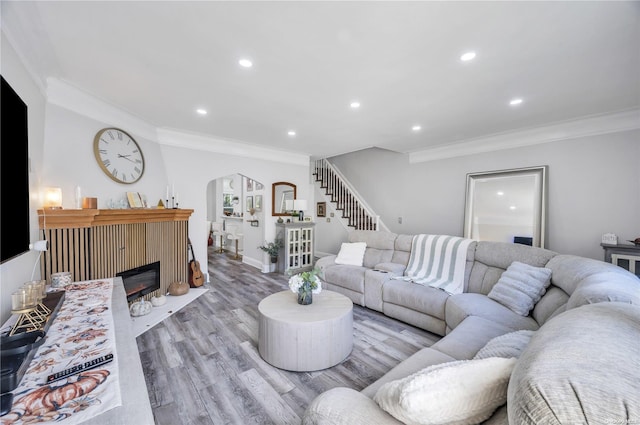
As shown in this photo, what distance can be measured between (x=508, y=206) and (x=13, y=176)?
5.50 meters

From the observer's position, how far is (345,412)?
1.03m

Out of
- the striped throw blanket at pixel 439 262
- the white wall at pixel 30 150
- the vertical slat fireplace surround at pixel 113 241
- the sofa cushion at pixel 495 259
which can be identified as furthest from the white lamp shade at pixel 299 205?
the white wall at pixel 30 150

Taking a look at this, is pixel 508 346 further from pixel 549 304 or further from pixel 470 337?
pixel 549 304

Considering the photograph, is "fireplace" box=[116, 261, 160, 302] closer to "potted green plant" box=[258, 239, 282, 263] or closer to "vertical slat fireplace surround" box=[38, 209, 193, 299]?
"vertical slat fireplace surround" box=[38, 209, 193, 299]

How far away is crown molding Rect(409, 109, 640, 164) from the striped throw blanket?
2.02 m

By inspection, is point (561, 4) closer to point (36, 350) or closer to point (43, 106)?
point (36, 350)

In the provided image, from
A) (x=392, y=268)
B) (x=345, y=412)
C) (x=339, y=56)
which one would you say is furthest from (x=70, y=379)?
(x=392, y=268)

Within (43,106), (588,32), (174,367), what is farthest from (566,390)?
(43,106)

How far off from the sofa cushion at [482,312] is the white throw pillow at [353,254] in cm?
160

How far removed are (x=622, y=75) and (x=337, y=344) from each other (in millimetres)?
3572

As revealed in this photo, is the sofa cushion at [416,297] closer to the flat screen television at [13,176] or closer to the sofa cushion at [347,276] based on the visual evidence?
the sofa cushion at [347,276]

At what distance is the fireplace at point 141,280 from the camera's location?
3.12 m

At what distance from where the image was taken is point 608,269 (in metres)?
1.84

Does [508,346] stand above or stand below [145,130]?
below
